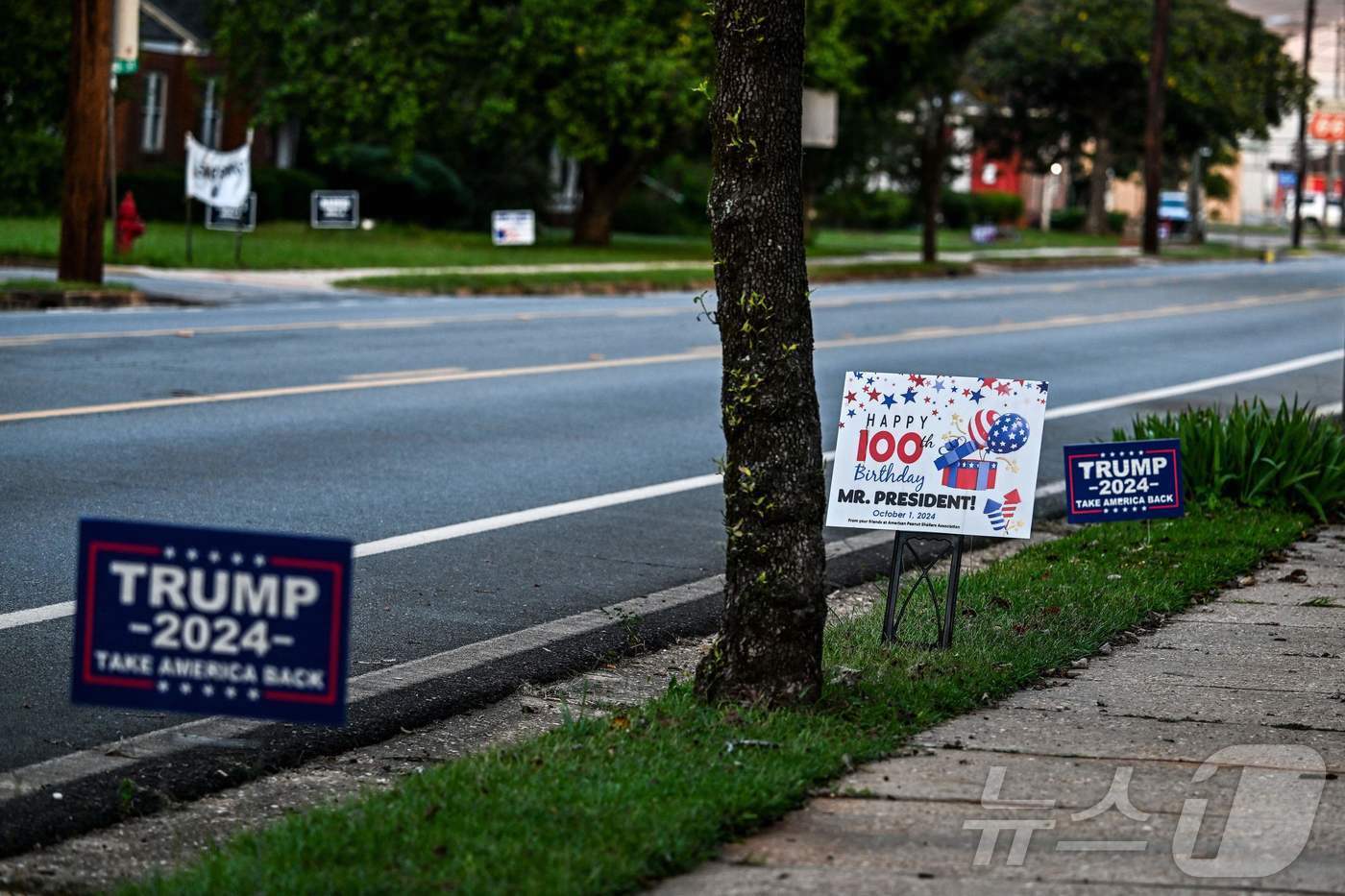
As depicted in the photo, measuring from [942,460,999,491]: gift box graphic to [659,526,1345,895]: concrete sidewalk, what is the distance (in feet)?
2.26

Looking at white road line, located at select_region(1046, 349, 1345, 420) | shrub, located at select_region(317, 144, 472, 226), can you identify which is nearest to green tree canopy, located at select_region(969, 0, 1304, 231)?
shrub, located at select_region(317, 144, 472, 226)

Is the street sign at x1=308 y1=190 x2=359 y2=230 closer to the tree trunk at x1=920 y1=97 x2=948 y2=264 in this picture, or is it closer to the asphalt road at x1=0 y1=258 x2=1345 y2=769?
the asphalt road at x1=0 y1=258 x2=1345 y2=769

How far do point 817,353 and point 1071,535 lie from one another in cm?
1011

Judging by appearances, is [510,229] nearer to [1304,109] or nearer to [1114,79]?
[1114,79]

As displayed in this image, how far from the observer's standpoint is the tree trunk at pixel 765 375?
5715 mm

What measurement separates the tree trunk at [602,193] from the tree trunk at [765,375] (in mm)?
35203

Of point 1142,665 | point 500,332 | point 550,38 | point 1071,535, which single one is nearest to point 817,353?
point 500,332

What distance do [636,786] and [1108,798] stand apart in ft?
3.94

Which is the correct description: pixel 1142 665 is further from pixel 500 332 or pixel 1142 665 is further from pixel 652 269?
pixel 652 269

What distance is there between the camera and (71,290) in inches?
868

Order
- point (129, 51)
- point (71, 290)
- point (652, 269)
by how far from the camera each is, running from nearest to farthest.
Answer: point (71, 290) < point (129, 51) < point (652, 269)

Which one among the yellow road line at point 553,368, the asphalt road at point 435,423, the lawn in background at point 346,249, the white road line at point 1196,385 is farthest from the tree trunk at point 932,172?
the white road line at point 1196,385

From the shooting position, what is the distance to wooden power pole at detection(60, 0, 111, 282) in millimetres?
22625

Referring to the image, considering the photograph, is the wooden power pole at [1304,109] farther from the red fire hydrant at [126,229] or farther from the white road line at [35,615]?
the white road line at [35,615]
